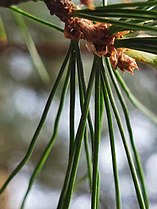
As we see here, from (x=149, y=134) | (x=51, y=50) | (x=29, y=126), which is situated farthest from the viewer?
(x=149, y=134)

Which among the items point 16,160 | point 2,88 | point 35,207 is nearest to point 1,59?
point 2,88

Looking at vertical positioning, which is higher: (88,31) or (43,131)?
(88,31)

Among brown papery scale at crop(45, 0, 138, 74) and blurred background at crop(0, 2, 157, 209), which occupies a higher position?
brown papery scale at crop(45, 0, 138, 74)

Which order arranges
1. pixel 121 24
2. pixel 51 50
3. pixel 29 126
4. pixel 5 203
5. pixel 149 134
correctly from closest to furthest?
pixel 121 24 → pixel 51 50 → pixel 5 203 → pixel 29 126 → pixel 149 134

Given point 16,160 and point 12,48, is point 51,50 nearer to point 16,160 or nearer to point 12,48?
point 12,48

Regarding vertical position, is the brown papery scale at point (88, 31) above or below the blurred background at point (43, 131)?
above

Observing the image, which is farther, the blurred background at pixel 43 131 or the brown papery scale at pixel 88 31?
the blurred background at pixel 43 131

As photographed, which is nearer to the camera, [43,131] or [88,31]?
[88,31]

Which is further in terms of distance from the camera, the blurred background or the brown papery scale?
the blurred background
